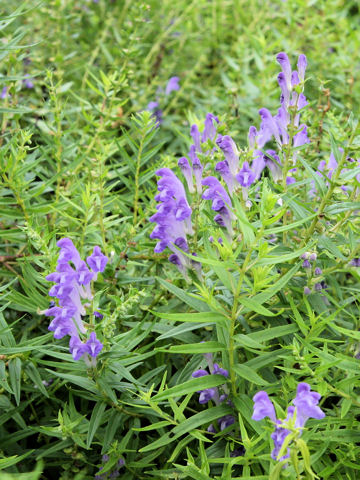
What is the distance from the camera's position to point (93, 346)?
1808 millimetres

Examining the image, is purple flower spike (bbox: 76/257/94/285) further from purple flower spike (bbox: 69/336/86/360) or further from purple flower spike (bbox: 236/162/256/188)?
purple flower spike (bbox: 236/162/256/188)

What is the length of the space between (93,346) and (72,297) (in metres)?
0.20

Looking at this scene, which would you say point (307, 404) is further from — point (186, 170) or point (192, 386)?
point (186, 170)

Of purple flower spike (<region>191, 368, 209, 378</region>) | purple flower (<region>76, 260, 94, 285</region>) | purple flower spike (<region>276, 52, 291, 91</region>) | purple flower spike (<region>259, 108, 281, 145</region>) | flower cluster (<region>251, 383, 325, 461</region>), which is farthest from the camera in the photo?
purple flower spike (<region>259, 108, 281, 145</region>)

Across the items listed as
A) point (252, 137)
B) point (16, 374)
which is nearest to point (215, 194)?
point (252, 137)

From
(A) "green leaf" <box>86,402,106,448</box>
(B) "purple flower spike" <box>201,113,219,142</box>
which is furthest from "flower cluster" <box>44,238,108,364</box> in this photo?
(B) "purple flower spike" <box>201,113,219,142</box>

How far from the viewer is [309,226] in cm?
213

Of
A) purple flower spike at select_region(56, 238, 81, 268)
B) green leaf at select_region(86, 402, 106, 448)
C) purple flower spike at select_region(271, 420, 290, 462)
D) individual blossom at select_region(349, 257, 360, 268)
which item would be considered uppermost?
purple flower spike at select_region(56, 238, 81, 268)

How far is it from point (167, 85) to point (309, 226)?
112 inches

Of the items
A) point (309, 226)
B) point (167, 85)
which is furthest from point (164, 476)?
point (167, 85)

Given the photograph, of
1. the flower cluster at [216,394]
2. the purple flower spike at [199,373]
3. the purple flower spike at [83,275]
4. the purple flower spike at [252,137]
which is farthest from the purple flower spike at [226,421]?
the purple flower spike at [252,137]

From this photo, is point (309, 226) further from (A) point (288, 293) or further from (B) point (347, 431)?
(B) point (347, 431)

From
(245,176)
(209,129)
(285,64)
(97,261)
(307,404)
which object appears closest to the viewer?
(307,404)

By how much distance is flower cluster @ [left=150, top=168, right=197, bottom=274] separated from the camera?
1.99 m
